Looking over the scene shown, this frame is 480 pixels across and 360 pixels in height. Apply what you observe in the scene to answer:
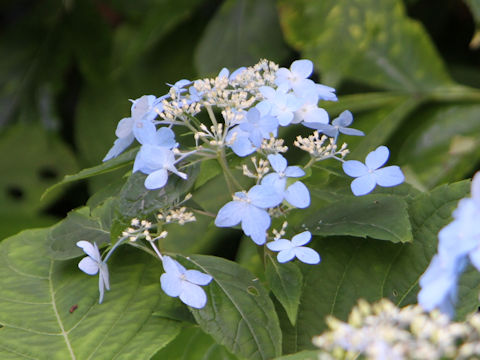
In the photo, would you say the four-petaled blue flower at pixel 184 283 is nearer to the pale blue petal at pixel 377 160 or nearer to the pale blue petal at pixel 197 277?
the pale blue petal at pixel 197 277

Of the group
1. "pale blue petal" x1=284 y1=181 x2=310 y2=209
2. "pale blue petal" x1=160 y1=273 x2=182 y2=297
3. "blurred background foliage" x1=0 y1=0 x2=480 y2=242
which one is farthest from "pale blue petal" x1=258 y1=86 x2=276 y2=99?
"blurred background foliage" x1=0 y1=0 x2=480 y2=242

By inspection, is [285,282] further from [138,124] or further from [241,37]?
[241,37]

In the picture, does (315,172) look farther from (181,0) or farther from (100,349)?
(181,0)

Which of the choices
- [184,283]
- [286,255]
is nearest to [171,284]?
[184,283]

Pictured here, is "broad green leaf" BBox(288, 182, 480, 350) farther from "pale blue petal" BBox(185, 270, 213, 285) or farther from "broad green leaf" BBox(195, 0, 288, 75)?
"broad green leaf" BBox(195, 0, 288, 75)

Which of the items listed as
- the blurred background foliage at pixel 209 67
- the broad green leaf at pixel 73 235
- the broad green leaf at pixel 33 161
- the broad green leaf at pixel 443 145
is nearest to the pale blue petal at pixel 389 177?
the broad green leaf at pixel 73 235

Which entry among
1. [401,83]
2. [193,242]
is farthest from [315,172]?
[401,83]
